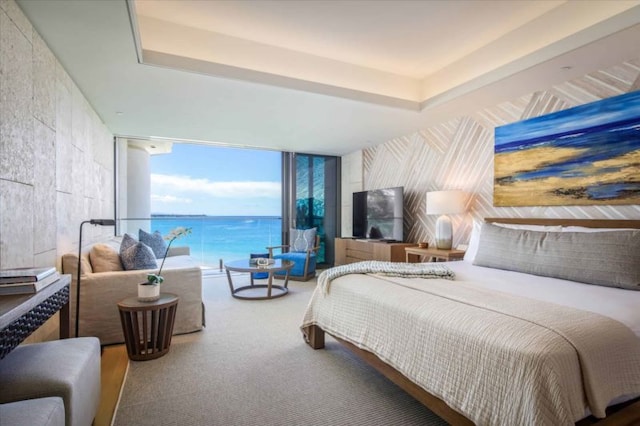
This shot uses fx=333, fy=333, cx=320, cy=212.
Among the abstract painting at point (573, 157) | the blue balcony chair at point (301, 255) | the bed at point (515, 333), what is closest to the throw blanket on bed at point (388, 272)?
the bed at point (515, 333)

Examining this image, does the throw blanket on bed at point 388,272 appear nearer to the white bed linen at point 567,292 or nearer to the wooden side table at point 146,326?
the white bed linen at point 567,292

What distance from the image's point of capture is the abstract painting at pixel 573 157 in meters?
2.66

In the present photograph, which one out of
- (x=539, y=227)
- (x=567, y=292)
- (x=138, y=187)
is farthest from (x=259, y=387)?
(x=138, y=187)

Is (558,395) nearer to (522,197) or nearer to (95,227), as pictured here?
(522,197)

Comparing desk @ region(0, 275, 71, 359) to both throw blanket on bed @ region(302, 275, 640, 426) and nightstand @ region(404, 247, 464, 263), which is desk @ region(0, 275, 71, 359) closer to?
throw blanket on bed @ region(302, 275, 640, 426)

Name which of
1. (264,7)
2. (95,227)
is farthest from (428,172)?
(95,227)

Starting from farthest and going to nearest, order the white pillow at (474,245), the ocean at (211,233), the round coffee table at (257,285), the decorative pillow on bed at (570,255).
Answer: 1. the ocean at (211,233)
2. the round coffee table at (257,285)
3. the white pillow at (474,245)
4. the decorative pillow on bed at (570,255)

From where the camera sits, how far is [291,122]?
452 cm

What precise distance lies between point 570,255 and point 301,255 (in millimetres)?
3843

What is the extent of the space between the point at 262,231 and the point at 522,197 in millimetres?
5134

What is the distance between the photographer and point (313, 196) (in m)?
6.91

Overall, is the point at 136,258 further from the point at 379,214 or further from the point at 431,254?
the point at 379,214

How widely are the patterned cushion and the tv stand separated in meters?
0.49

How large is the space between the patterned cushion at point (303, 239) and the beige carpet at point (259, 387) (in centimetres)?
275
